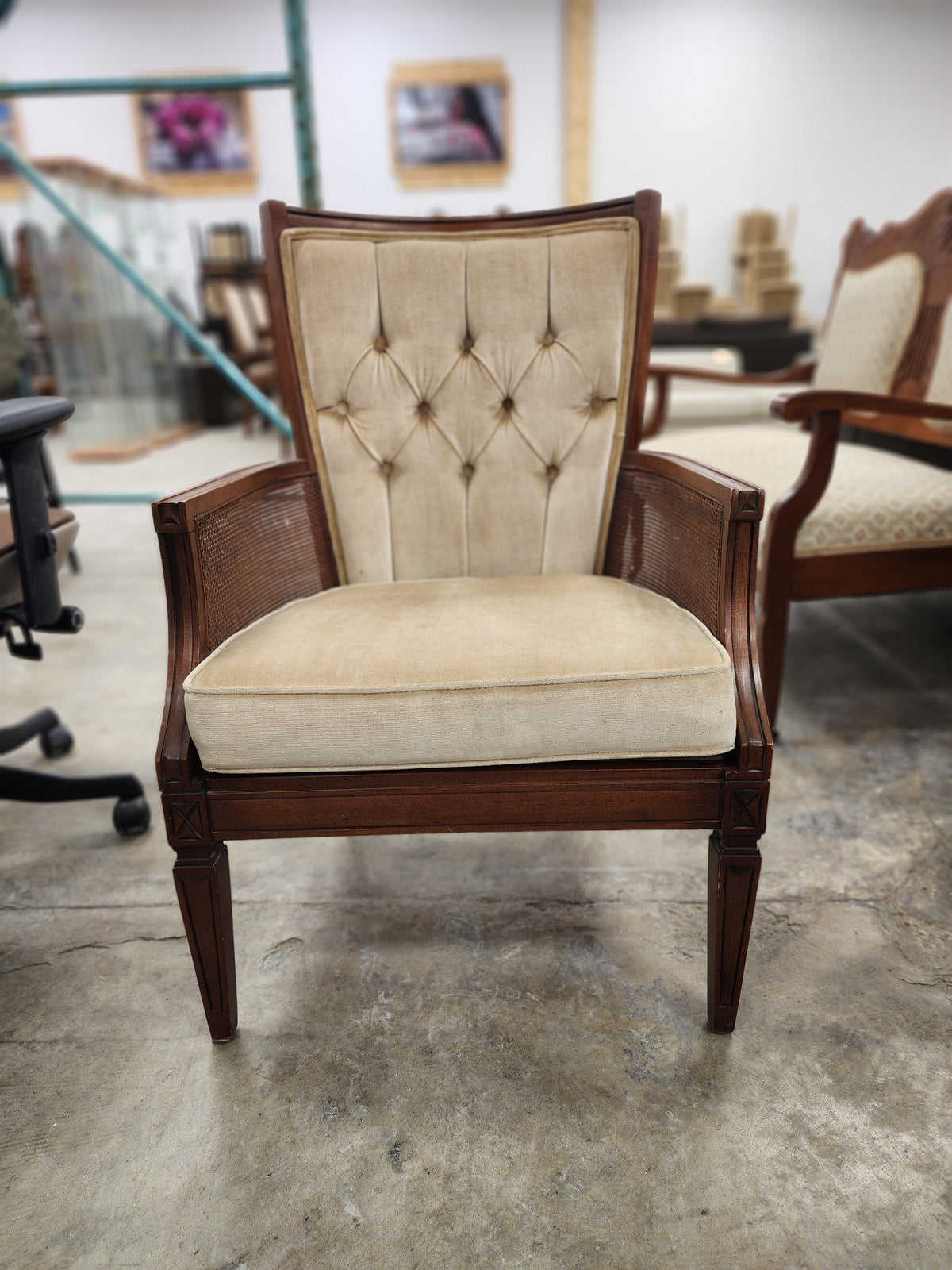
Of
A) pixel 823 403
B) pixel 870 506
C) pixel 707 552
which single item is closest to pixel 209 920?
pixel 707 552

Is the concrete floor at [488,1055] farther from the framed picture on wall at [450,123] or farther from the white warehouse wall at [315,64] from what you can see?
the framed picture on wall at [450,123]

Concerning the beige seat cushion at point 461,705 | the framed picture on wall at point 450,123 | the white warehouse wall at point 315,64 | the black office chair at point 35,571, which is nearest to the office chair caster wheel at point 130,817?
the black office chair at point 35,571

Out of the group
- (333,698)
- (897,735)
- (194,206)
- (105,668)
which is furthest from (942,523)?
(194,206)

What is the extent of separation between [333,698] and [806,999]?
2.34 ft

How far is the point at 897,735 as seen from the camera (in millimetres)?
1667

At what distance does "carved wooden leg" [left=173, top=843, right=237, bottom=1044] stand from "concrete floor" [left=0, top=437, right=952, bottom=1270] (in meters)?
0.08

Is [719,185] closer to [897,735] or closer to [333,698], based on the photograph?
[897,735]

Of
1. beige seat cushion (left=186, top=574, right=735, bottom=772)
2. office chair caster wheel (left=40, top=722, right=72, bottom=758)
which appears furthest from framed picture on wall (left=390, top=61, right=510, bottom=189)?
beige seat cushion (left=186, top=574, right=735, bottom=772)

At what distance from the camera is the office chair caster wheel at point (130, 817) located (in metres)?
1.41

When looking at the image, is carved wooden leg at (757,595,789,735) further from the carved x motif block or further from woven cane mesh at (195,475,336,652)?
woven cane mesh at (195,475,336,652)

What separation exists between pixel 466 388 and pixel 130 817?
3.03ft

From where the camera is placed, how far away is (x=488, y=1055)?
958 millimetres

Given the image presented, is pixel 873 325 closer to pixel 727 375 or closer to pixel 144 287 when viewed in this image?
pixel 727 375

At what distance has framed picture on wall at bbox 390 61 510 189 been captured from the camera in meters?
7.65
